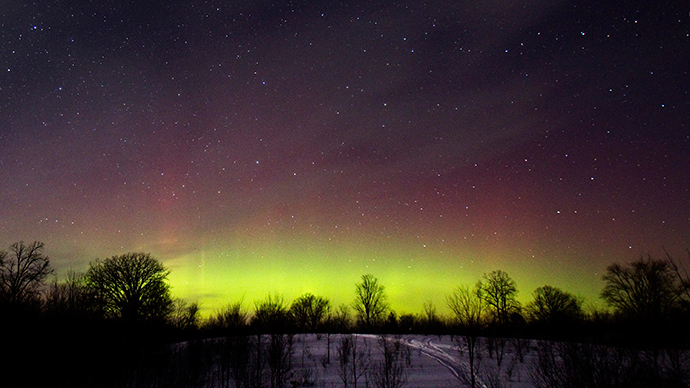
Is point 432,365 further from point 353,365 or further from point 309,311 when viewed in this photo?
point 309,311

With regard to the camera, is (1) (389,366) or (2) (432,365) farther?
(2) (432,365)

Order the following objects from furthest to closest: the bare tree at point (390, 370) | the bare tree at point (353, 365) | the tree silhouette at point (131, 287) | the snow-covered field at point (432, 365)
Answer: the tree silhouette at point (131, 287) → the bare tree at point (353, 365) → the snow-covered field at point (432, 365) → the bare tree at point (390, 370)

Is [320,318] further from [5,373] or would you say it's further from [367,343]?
[5,373]

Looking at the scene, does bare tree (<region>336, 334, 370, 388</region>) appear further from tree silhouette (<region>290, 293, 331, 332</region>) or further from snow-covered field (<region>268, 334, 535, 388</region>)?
tree silhouette (<region>290, 293, 331, 332</region>)

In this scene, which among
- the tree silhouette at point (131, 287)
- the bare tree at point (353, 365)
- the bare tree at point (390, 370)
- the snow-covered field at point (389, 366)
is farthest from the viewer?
the tree silhouette at point (131, 287)

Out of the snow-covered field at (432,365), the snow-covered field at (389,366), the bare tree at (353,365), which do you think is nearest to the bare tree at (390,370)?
the snow-covered field at (389,366)

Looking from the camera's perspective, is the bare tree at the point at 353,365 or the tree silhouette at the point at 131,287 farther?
the tree silhouette at the point at 131,287

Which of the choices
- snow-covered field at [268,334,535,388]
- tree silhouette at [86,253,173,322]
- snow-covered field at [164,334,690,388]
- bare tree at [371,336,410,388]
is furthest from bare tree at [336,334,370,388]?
tree silhouette at [86,253,173,322]

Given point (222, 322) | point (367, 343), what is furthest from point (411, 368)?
point (222, 322)

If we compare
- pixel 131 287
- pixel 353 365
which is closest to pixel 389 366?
pixel 353 365

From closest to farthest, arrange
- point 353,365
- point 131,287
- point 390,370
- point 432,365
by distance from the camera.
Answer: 1. point 390,370
2. point 353,365
3. point 432,365
4. point 131,287

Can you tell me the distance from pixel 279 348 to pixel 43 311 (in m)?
15.8

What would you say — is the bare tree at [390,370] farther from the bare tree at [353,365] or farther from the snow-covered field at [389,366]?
the bare tree at [353,365]

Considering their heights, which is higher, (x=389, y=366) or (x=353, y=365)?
(x=389, y=366)
